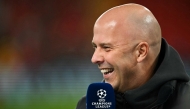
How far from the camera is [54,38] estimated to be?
8.93ft

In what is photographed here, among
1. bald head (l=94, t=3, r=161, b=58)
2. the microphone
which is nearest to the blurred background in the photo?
bald head (l=94, t=3, r=161, b=58)

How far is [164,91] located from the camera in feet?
3.22

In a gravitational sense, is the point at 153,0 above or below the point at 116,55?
above

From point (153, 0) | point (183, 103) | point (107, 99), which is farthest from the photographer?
point (153, 0)

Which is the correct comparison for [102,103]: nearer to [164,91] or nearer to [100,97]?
[100,97]

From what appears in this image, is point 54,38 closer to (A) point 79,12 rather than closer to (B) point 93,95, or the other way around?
(A) point 79,12

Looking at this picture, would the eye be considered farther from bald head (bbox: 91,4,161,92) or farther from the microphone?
the microphone

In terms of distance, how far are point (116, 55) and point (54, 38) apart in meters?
1.75

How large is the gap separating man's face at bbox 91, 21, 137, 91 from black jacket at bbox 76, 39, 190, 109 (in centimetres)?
5

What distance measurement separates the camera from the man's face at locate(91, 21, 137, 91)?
0.99m

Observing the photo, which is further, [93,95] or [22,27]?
[22,27]

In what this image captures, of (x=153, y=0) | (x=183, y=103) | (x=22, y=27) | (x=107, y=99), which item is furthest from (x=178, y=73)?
(x=22, y=27)

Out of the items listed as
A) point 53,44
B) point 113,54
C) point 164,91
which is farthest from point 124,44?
point 53,44

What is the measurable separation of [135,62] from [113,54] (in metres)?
0.07
